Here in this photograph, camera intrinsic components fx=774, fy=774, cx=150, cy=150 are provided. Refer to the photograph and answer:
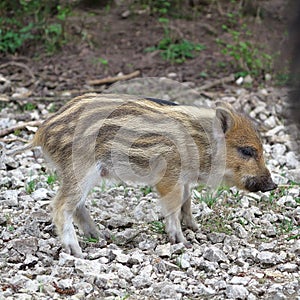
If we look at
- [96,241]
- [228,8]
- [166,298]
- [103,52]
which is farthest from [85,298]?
[228,8]

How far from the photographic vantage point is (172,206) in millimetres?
4703

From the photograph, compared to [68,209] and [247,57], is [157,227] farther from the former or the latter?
[247,57]

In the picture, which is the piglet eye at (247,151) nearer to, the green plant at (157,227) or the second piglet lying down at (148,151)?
the second piglet lying down at (148,151)

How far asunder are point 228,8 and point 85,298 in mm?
6767

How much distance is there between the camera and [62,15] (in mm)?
8961

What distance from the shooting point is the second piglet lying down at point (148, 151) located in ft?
14.8

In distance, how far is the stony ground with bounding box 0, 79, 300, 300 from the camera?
13.2 ft

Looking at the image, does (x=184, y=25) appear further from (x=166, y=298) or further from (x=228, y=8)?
(x=166, y=298)

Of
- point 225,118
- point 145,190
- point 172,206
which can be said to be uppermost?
point 225,118

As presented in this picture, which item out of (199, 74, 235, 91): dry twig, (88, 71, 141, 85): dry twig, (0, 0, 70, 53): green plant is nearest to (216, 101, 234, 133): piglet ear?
(199, 74, 235, 91): dry twig

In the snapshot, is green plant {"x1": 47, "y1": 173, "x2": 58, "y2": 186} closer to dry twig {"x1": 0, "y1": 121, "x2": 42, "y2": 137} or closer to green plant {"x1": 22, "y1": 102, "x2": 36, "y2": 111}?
dry twig {"x1": 0, "y1": 121, "x2": 42, "y2": 137}

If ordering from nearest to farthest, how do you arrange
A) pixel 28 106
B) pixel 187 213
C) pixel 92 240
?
pixel 92 240 → pixel 187 213 → pixel 28 106

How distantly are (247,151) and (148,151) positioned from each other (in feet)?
2.15

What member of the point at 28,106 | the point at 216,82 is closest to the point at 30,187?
the point at 28,106
